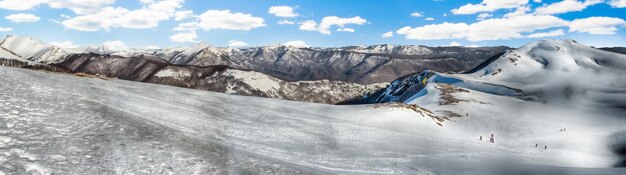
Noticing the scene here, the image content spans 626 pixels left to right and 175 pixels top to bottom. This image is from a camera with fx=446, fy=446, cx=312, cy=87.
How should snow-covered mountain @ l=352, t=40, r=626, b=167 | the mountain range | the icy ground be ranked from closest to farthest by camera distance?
the icy ground
the mountain range
snow-covered mountain @ l=352, t=40, r=626, b=167

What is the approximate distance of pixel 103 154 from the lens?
13930 mm

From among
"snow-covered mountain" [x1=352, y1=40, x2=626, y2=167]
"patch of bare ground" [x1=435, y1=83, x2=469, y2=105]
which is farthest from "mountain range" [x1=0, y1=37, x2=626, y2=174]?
"patch of bare ground" [x1=435, y1=83, x2=469, y2=105]

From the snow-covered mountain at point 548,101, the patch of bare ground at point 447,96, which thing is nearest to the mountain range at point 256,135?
the snow-covered mountain at point 548,101

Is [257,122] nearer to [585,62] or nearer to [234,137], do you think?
[234,137]

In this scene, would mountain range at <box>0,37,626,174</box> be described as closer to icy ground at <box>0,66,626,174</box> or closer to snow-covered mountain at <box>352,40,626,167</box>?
icy ground at <box>0,66,626,174</box>

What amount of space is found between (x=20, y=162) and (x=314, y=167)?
1064 cm

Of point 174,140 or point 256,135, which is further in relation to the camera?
point 256,135

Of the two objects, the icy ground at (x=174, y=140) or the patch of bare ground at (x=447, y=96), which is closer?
the icy ground at (x=174, y=140)

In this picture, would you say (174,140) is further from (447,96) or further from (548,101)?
(548,101)

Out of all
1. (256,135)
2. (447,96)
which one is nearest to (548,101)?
(447,96)

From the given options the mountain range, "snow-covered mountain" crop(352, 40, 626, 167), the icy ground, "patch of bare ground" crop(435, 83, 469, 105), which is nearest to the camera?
the icy ground

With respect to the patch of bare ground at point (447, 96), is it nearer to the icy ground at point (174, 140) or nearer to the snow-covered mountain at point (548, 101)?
the snow-covered mountain at point (548, 101)

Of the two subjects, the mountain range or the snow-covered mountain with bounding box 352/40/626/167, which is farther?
the snow-covered mountain with bounding box 352/40/626/167

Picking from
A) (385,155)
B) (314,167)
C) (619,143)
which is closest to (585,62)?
(619,143)
